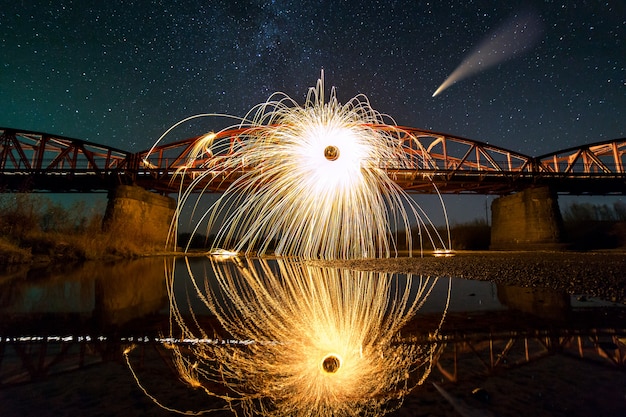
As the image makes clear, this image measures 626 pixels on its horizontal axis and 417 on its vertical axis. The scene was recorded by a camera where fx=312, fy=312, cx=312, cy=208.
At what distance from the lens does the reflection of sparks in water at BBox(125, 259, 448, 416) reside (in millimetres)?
1418

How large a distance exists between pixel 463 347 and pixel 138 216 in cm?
2885

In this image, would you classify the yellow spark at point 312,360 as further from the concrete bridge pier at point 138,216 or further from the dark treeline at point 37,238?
the concrete bridge pier at point 138,216

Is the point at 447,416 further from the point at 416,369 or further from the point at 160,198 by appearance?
the point at 160,198

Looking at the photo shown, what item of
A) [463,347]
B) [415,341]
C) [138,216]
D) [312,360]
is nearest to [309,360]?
[312,360]

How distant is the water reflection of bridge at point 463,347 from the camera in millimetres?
1779

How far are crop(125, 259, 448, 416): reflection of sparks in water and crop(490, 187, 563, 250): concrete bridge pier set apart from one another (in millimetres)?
30610

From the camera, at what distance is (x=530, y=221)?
1144 inches

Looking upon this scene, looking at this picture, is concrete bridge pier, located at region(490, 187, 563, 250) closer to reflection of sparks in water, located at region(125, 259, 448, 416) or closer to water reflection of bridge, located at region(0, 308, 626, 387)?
water reflection of bridge, located at region(0, 308, 626, 387)

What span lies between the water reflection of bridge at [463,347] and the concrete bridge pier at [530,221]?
29915 millimetres

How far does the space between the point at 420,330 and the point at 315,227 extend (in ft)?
28.3

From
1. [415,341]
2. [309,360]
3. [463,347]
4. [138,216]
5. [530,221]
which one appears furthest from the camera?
[530,221]

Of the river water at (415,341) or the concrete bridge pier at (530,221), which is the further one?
the concrete bridge pier at (530,221)

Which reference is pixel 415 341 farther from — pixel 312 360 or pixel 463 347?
pixel 312 360

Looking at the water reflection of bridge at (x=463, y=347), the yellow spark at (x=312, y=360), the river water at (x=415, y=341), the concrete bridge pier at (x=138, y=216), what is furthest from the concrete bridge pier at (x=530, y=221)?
the concrete bridge pier at (x=138, y=216)
